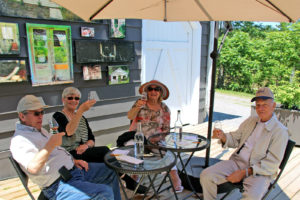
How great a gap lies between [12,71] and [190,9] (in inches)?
87.2

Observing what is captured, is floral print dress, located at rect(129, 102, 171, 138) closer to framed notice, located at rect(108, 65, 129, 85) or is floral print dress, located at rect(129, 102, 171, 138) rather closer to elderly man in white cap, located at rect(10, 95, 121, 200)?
elderly man in white cap, located at rect(10, 95, 121, 200)

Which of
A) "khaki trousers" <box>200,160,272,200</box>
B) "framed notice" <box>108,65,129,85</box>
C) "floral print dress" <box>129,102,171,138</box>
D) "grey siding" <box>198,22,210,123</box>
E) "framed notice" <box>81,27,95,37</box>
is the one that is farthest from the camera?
"grey siding" <box>198,22,210,123</box>

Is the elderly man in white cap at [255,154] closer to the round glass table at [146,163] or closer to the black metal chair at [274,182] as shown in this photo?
the black metal chair at [274,182]

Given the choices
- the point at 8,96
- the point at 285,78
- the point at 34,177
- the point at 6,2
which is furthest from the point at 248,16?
the point at 285,78

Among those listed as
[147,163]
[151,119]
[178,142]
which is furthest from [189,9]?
[147,163]

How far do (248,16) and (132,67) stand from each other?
213 centimetres

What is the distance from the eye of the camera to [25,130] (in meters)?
1.79

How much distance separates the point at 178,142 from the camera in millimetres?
2553

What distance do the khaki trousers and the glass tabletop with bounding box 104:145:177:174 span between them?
0.41 meters

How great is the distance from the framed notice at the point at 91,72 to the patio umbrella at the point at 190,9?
3.89ft

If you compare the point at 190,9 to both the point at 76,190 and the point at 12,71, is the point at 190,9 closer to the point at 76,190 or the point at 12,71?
the point at 76,190

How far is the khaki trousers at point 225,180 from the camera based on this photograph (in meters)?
2.06

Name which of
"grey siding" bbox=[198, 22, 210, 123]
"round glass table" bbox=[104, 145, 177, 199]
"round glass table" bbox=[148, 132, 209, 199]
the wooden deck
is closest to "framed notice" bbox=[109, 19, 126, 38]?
"round glass table" bbox=[148, 132, 209, 199]

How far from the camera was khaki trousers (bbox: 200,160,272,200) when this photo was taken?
206 cm
